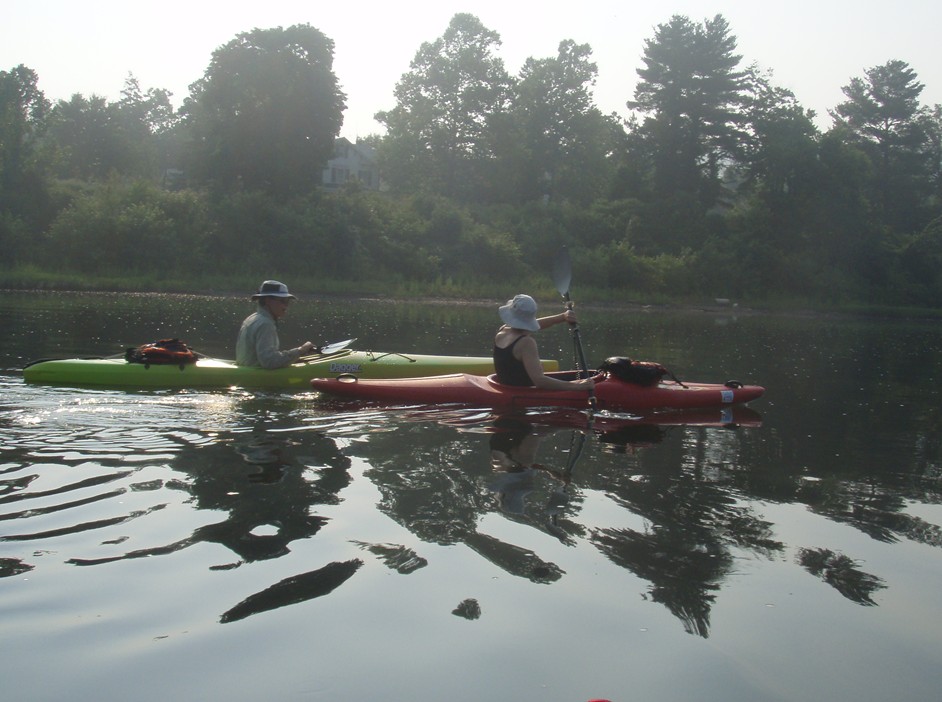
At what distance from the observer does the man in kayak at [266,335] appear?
28.4ft

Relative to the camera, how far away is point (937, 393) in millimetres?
11859

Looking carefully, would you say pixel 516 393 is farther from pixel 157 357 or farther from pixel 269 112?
pixel 269 112

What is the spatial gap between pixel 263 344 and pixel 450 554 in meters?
5.04

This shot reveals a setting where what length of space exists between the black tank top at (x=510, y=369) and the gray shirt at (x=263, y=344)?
197cm

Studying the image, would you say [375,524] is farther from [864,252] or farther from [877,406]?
[864,252]

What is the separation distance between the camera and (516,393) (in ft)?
27.9

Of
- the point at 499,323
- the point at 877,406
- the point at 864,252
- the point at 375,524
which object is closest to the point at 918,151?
the point at 864,252

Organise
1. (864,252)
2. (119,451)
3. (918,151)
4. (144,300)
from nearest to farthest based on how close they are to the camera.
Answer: (119,451)
(144,300)
(864,252)
(918,151)

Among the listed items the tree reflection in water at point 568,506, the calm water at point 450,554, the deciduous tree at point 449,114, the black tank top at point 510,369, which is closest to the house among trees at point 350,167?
the deciduous tree at point 449,114

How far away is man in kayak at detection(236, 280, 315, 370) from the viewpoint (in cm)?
866

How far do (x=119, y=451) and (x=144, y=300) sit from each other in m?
21.4

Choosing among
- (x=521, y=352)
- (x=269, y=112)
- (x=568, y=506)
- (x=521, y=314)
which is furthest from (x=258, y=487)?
(x=269, y=112)

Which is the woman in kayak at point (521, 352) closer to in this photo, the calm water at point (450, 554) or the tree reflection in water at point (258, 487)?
the calm water at point (450, 554)

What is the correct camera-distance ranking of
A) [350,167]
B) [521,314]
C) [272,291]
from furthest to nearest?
1. [350,167]
2. [272,291]
3. [521,314]
